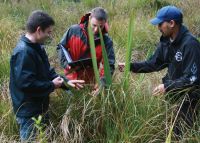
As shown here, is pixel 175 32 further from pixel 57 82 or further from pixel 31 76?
pixel 31 76

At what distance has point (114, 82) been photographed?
14.2 ft

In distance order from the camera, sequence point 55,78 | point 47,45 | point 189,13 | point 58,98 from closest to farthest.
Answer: point 55,78 < point 58,98 < point 47,45 < point 189,13

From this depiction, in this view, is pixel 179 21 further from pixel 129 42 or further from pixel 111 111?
pixel 111 111

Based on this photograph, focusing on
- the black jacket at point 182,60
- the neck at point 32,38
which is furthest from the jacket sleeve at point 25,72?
the black jacket at point 182,60

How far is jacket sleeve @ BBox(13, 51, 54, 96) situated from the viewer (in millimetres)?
3832

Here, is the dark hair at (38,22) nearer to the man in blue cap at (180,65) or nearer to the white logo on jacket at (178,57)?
the man in blue cap at (180,65)

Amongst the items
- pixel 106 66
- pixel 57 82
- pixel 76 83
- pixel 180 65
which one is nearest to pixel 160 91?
pixel 180 65

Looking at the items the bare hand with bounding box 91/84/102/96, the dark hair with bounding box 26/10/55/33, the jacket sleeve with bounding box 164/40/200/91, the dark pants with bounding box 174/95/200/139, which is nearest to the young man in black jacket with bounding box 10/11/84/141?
the dark hair with bounding box 26/10/55/33

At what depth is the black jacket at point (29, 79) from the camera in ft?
12.6

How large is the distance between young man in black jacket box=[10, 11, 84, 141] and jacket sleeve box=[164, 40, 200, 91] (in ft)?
2.93

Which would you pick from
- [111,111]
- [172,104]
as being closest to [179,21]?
[172,104]

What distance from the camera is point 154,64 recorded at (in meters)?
4.80

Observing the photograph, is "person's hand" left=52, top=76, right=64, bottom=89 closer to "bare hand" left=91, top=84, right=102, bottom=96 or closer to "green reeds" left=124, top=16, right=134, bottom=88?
"bare hand" left=91, top=84, right=102, bottom=96

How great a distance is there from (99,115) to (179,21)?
1160 mm
